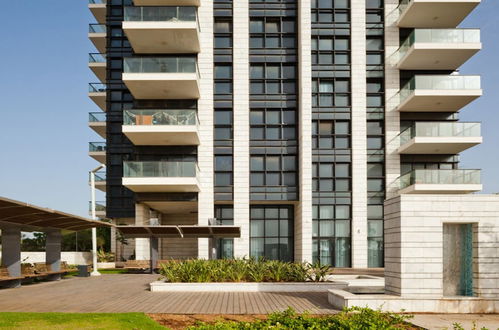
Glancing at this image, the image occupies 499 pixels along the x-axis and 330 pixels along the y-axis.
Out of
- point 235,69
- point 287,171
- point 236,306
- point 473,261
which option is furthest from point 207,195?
point 473,261

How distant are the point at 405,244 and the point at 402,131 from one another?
73.8ft

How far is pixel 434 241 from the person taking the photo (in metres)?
15.1

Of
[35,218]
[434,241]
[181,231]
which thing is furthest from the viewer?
[181,231]

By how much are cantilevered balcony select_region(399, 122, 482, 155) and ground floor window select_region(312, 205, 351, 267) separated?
6572 millimetres

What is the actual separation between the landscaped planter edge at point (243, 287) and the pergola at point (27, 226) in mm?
5641

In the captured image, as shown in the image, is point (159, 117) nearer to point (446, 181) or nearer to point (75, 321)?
point (446, 181)

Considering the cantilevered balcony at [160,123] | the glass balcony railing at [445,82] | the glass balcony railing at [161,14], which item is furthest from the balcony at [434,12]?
the cantilevered balcony at [160,123]

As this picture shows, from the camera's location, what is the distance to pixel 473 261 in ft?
50.0

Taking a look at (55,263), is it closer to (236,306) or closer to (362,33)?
(236,306)

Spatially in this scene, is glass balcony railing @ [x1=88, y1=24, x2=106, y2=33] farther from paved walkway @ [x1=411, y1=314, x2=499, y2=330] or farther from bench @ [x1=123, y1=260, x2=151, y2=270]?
paved walkway @ [x1=411, y1=314, x2=499, y2=330]

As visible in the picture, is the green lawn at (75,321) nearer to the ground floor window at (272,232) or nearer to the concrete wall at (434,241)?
the concrete wall at (434,241)

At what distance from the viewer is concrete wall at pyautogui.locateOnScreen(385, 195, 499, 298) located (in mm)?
14891

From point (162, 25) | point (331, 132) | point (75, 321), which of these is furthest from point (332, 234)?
point (75, 321)

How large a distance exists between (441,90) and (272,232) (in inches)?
598
